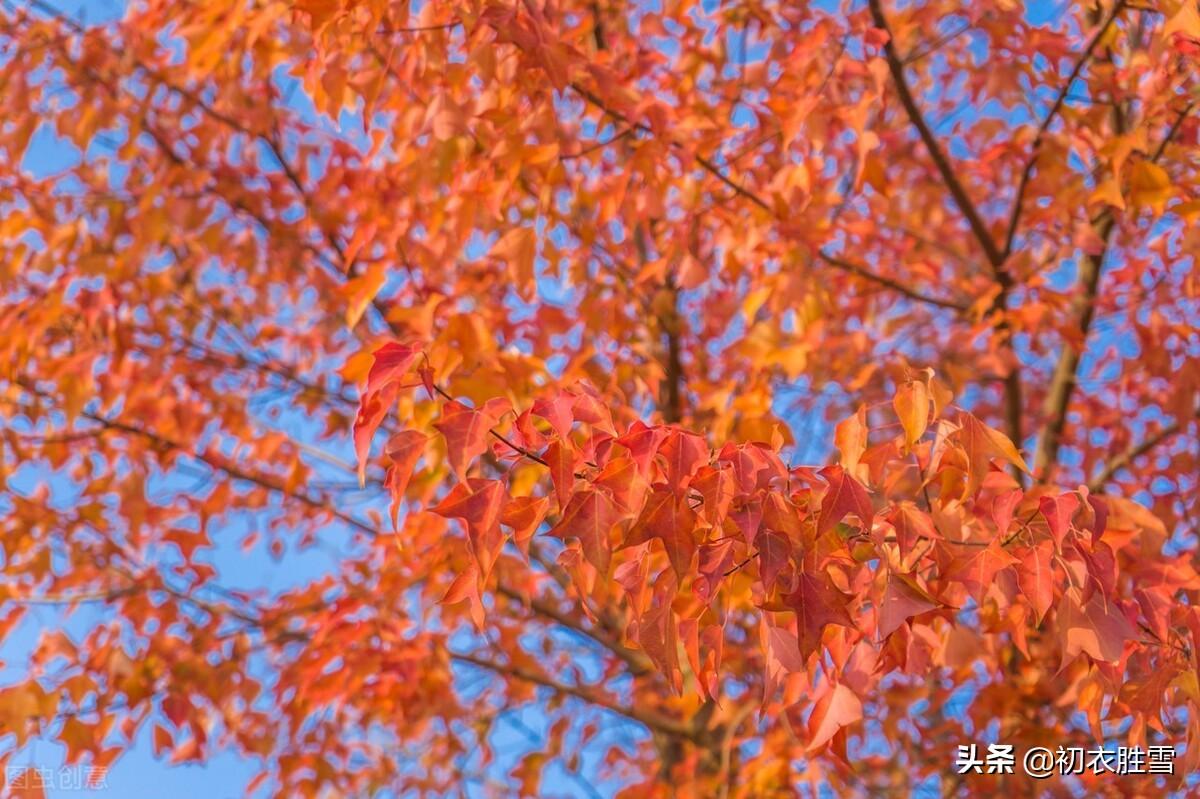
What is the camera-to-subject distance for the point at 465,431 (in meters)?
1.39

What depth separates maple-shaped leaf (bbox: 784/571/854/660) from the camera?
4.33 feet

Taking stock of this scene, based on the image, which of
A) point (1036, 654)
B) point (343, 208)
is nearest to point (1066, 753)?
point (1036, 654)

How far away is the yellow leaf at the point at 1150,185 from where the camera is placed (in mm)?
2500

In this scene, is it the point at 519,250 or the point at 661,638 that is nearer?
the point at 661,638

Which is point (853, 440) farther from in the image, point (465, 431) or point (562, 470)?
point (465, 431)

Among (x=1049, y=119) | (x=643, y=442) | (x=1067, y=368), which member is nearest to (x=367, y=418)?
(x=643, y=442)

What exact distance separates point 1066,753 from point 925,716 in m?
1.43

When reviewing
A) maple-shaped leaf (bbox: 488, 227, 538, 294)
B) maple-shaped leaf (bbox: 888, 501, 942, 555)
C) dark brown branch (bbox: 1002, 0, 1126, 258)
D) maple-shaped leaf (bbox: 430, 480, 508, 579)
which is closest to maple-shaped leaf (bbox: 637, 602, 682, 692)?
maple-shaped leaf (bbox: 430, 480, 508, 579)

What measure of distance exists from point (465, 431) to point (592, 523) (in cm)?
22

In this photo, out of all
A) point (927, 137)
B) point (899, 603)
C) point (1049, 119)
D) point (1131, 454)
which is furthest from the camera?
point (1131, 454)

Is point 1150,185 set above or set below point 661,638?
above

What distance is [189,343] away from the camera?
13.0 ft

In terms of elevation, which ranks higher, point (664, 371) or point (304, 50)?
point (304, 50)

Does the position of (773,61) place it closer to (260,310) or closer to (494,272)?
(494,272)
